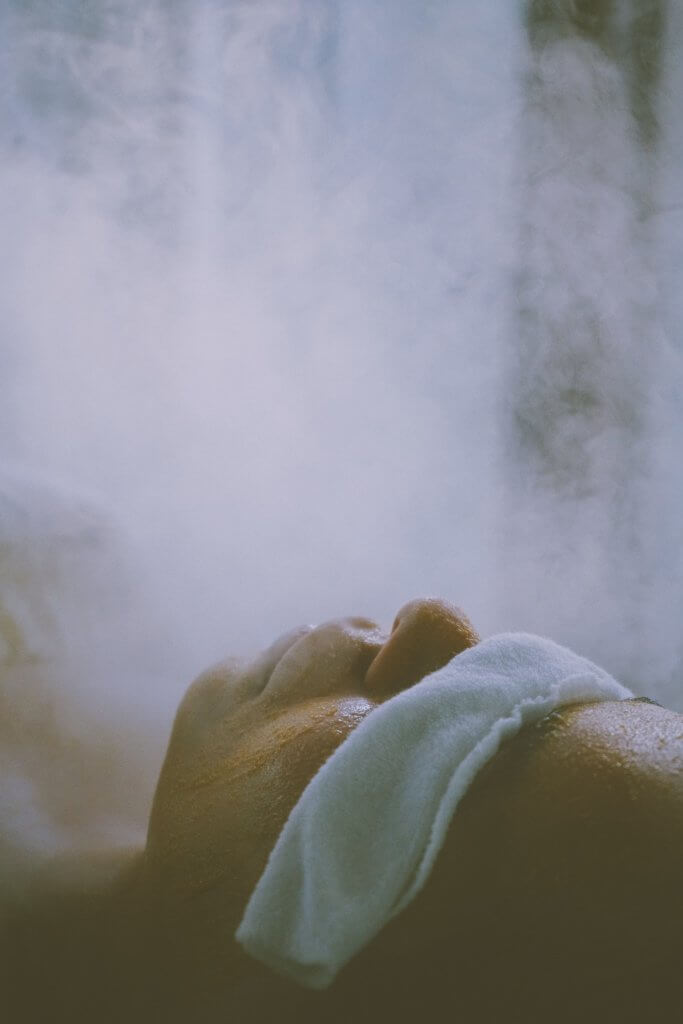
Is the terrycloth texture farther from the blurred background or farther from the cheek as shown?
the blurred background

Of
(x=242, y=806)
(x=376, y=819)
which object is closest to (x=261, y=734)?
(x=242, y=806)

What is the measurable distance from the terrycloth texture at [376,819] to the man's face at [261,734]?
0.09 m

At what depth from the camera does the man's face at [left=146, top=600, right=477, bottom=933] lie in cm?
68

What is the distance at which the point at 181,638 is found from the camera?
62.8 inches

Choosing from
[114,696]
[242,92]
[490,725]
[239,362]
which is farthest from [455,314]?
[490,725]

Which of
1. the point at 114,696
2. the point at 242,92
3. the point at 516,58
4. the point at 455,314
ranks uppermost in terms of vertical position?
the point at 516,58

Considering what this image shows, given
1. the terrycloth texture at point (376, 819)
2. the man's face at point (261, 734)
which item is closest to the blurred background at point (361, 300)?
the man's face at point (261, 734)

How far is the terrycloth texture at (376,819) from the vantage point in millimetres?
540

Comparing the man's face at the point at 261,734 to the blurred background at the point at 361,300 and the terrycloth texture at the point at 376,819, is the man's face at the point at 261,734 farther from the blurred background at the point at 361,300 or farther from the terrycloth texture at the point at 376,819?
the blurred background at the point at 361,300

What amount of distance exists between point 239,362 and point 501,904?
58.4 inches

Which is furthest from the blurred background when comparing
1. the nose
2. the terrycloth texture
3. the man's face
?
the terrycloth texture

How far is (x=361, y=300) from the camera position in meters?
1.88

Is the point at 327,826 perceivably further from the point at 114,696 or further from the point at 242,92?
the point at 242,92

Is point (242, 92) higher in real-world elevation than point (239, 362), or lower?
higher
